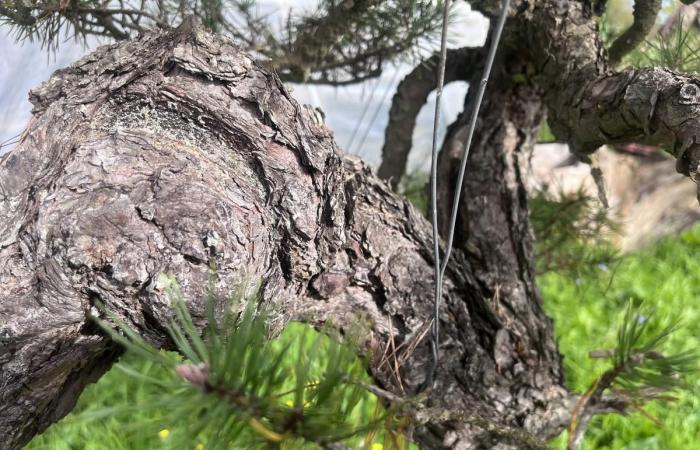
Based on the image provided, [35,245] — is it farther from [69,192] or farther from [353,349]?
[353,349]

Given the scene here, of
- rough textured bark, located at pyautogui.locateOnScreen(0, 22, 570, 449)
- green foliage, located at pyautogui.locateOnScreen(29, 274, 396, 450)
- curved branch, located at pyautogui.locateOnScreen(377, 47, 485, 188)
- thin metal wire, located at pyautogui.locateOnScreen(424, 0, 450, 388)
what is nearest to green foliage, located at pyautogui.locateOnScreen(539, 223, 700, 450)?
curved branch, located at pyautogui.locateOnScreen(377, 47, 485, 188)

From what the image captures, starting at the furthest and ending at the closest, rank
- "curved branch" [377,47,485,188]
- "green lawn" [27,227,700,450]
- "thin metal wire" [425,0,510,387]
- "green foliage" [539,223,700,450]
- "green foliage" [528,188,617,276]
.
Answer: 1. "green foliage" [539,223,700,450]
2. "green lawn" [27,227,700,450]
3. "green foliage" [528,188,617,276]
4. "curved branch" [377,47,485,188]
5. "thin metal wire" [425,0,510,387]

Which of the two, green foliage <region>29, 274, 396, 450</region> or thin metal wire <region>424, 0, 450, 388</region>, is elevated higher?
thin metal wire <region>424, 0, 450, 388</region>

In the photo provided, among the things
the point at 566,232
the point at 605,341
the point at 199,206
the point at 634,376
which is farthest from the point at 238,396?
the point at 605,341

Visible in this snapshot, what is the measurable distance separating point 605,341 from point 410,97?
1.23 meters

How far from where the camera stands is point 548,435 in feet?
2.70

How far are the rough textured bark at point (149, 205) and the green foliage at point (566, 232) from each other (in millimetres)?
622

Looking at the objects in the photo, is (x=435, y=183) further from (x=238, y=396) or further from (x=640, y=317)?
(x=640, y=317)

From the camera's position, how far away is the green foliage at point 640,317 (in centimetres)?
145

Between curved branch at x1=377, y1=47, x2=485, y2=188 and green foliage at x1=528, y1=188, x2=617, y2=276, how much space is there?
28 cm

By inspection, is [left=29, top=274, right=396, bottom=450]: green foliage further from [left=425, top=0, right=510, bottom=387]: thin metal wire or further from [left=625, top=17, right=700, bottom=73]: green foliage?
[left=625, top=17, right=700, bottom=73]: green foliage

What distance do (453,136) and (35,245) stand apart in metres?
0.64

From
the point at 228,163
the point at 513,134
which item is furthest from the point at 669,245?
the point at 228,163

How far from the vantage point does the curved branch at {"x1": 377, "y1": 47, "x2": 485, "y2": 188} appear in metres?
0.99
